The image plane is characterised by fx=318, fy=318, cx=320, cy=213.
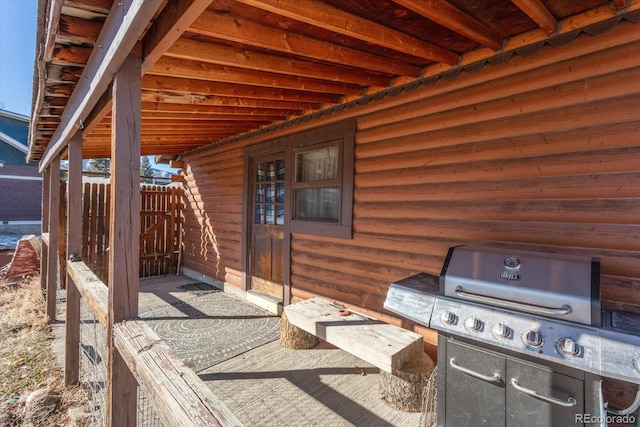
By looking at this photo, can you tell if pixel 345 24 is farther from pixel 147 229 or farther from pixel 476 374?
pixel 147 229

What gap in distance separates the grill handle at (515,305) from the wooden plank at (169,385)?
4.47 ft

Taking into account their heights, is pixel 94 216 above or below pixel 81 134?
below

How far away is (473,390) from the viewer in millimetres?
1742

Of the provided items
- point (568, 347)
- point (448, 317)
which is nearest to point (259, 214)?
point (448, 317)

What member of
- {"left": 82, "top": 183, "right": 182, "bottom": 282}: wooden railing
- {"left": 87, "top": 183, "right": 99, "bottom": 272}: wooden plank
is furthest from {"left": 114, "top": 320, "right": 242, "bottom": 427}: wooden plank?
{"left": 87, "top": 183, "right": 99, "bottom": 272}: wooden plank

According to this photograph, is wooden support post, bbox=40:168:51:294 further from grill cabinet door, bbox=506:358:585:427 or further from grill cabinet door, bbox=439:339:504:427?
grill cabinet door, bbox=506:358:585:427

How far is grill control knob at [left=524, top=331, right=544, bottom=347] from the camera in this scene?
4.81 ft

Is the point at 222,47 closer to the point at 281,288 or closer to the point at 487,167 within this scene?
the point at 487,167

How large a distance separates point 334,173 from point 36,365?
3.55m

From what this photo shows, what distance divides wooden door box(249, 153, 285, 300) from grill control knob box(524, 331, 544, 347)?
320cm

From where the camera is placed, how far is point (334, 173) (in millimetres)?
3555

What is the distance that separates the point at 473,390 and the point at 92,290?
236 centimetres

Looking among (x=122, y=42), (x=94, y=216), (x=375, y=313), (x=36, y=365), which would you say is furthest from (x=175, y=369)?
(x=94, y=216)

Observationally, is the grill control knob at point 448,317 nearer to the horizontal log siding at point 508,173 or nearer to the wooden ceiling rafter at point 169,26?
the horizontal log siding at point 508,173
